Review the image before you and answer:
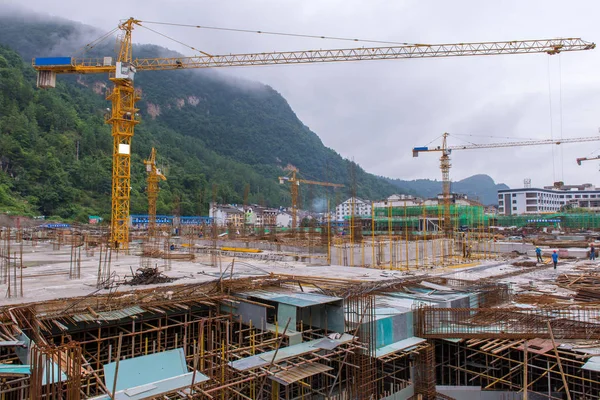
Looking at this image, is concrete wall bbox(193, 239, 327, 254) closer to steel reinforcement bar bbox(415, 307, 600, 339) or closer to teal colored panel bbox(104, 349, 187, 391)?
steel reinforcement bar bbox(415, 307, 600, 339)

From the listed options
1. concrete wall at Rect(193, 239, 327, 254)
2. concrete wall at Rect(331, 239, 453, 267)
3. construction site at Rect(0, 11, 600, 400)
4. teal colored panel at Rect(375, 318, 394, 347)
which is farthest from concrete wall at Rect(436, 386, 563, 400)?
concrete wall at Rect(193, 239, 327, 254)

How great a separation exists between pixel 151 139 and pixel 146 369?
99.1m

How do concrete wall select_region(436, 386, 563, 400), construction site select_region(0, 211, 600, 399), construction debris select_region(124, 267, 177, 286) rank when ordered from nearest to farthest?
1. construction site select_region(0, 211, 600, 399)
2. concrete wall select_region(436, 386, 563, 400)
3. construction debris select_region(124, 267, 177, 286)

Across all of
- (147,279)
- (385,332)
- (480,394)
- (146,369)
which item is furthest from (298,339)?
(147,279)

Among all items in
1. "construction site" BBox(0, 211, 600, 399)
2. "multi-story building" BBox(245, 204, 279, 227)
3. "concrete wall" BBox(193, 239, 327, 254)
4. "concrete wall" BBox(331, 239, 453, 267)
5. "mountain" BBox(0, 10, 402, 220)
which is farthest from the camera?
"multi-story building" BBox(245, 204, 279, 227)

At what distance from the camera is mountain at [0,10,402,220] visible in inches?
2132

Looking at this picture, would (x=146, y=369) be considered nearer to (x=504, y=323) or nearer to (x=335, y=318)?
(x=335, y=318)

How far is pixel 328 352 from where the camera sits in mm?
7441

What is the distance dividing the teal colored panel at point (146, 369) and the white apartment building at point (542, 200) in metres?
79.2

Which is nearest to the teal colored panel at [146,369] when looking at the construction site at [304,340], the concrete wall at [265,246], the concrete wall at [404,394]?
the construction site at [304,340]

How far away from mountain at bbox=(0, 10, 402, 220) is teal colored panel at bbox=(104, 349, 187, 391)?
16.4 meters

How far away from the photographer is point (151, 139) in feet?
319

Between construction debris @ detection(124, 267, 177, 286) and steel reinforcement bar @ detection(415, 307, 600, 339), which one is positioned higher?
construction debris @ detection(124, 267, 177, 286)

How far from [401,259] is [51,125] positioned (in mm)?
64837
